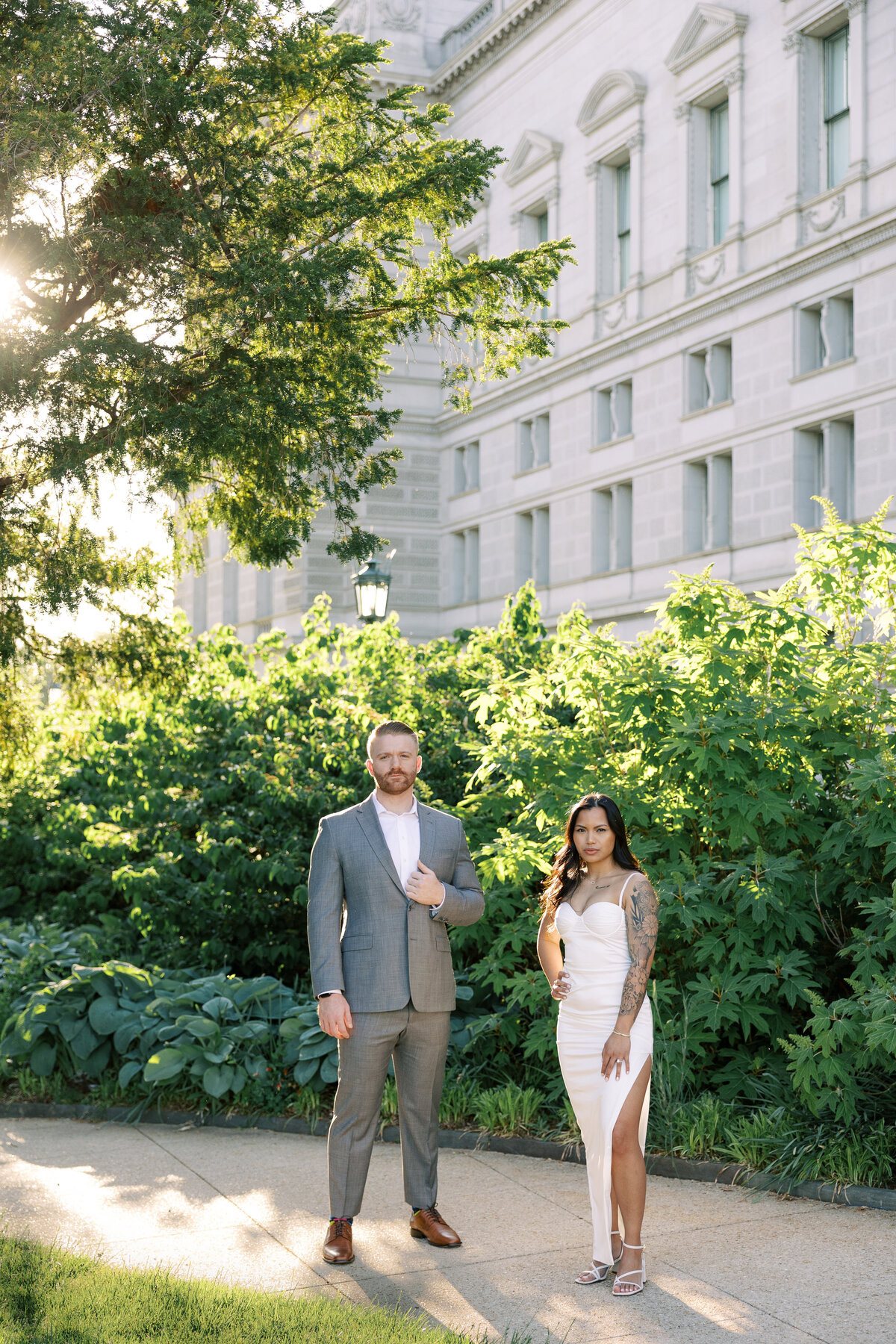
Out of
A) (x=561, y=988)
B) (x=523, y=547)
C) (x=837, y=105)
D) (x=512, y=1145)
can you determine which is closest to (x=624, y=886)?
(x=561, y=988)

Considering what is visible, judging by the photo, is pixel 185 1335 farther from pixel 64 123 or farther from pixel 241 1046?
pixel 64 123

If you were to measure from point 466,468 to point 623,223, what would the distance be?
962cm

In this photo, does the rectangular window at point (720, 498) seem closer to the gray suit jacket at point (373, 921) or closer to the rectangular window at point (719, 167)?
the rectangular window at point (719, 167)

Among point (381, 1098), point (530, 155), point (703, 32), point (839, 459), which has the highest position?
point (530, 155)

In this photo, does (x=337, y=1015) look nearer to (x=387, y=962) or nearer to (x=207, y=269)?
(x=387, y=962)

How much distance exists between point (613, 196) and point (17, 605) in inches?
1120

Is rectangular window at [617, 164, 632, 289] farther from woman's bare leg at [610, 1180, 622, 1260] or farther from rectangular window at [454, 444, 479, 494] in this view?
woman's bare leg at [610, 1180, 622, 1260]

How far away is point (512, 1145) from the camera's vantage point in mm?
7012

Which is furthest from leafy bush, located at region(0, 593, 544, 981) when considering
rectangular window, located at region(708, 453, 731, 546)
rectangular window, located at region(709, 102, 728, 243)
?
rectangular window, located at region(709, 102, 728, 243)

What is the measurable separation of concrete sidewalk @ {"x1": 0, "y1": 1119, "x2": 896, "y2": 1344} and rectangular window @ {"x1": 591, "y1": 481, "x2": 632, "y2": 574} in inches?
1065

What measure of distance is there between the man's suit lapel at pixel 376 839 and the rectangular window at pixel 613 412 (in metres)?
29.0

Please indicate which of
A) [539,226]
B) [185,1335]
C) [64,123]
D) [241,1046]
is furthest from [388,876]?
[539,226]

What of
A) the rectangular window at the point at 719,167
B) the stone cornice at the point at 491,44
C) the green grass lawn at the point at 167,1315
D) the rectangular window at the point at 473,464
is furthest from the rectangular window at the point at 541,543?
the green grass lawn at the point at 167,1315

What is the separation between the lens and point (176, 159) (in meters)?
8.55
